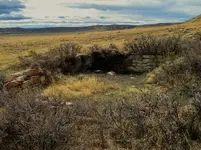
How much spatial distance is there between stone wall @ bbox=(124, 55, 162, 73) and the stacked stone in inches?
225

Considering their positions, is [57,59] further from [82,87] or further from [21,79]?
[21,79]

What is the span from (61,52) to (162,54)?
535 centimetres

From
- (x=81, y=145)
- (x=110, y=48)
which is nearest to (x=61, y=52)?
(x=110, y=48)

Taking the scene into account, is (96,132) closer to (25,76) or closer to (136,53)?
(25,76)

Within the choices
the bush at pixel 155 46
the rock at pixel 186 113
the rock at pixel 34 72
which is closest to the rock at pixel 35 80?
the rock at pixel 34 72

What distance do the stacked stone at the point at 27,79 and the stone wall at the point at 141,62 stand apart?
5716mm

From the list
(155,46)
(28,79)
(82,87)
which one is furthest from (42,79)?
(155,46)

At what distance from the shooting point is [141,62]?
1930cm

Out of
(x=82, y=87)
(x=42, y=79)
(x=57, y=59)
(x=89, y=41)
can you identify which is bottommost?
(x=89, y=41)

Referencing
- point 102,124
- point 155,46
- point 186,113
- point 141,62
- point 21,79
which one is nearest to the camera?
point 102,124

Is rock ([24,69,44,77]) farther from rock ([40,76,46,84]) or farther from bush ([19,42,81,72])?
bush ([19,42,81,72])

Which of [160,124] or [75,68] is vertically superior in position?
[160,124]

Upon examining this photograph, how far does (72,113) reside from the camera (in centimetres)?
708

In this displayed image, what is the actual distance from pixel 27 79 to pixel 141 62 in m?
7.26
